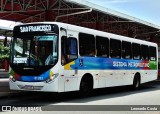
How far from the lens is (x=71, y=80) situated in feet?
46.4

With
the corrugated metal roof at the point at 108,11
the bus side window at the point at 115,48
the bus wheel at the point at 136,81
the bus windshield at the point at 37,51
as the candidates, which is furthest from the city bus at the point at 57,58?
the corrugated metal roof at the point at 108,11

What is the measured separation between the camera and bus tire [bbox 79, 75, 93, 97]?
1506 cm

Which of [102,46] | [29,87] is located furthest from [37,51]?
[102,46]

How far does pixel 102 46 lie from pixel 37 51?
3788mm

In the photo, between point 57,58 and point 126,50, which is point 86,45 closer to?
point 57,58

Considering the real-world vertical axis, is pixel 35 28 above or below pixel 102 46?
above

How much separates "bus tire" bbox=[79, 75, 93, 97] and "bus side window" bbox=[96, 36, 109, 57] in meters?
1.25

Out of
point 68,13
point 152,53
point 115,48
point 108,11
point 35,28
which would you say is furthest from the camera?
point 68,13

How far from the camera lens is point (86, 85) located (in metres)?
15.2

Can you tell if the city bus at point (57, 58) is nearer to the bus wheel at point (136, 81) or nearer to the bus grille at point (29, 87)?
the bus grille at point (29, 87)

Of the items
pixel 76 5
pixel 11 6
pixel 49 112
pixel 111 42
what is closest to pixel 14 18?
pixel 11 6

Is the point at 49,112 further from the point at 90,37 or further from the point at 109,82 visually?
the point at 109,82

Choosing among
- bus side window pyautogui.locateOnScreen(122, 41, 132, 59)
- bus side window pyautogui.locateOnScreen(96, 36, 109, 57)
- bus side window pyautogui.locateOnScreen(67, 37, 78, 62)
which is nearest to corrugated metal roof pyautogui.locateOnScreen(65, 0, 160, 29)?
bus side window pyautogui.locateOnScreen(122, 41, 132, 59)

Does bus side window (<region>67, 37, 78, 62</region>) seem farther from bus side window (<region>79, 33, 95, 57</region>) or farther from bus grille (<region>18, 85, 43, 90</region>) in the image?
bus grille (<region>18, 85, 43, 90</region>)
